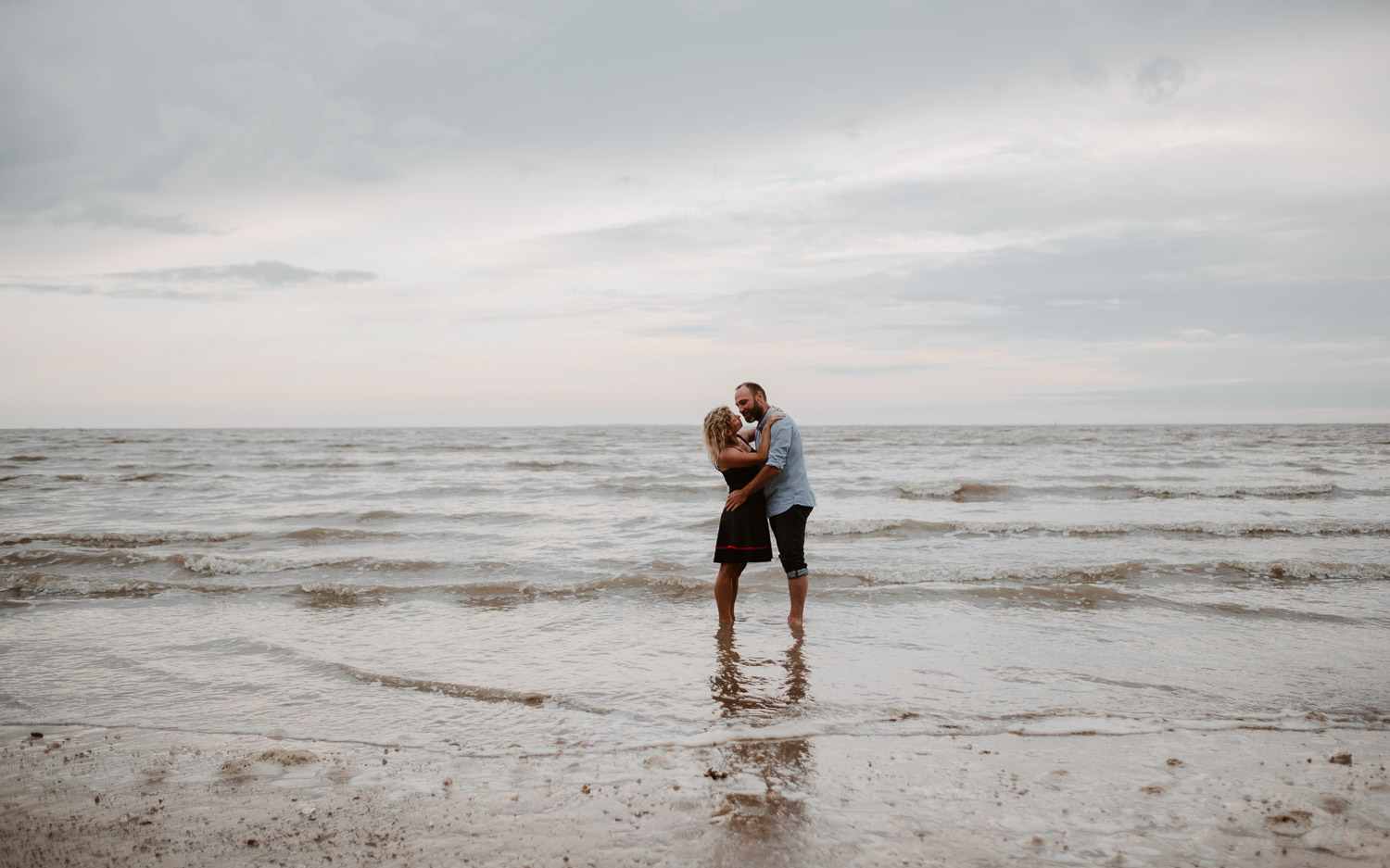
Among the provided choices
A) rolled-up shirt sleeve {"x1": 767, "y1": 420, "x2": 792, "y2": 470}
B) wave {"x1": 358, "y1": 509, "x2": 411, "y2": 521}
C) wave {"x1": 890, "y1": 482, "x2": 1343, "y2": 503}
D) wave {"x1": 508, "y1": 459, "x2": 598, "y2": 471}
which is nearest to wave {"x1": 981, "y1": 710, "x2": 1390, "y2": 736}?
rolled-up shirt sleeve {"x1": 767, "y1": 420, "x2": 792, "y2": 470}

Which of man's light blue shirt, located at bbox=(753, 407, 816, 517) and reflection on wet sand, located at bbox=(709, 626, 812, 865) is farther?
man's light blue shirt, located at bbox=(753, 407, 816, 517)

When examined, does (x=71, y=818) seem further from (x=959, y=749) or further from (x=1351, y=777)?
(x=1351, y=777)

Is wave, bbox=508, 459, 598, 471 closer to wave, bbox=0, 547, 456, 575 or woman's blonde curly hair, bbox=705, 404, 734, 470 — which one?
wave, bbox=0, 547, 456, 575

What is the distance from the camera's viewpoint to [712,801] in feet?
11.7

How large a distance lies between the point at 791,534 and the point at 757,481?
25.1 inches

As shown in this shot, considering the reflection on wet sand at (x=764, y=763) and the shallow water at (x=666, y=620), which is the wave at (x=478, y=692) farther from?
the reflection on wet sand at (x=764, y=763)

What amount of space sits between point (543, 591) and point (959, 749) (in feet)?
18.8

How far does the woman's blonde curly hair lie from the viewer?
22.3 feet

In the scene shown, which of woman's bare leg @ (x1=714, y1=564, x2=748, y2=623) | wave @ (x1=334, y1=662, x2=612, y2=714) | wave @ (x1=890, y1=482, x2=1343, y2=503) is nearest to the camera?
wave @ (x1=334, y1=662, x2=612, y2=714)

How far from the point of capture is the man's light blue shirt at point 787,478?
678 cm

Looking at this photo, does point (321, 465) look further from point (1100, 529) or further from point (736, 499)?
point (736, 499)

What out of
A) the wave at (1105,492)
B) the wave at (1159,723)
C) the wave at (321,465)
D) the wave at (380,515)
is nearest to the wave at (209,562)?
the wave at (380,515)

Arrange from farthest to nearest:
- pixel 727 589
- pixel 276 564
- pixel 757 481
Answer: pixel 276 564 → pixel 727 589 → pixel 757 481

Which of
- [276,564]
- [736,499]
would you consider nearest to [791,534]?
[736,499]
